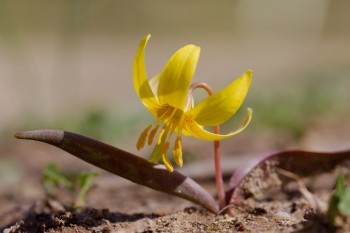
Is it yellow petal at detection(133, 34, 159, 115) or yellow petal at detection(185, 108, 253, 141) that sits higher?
yellow petal at detection(133, 34, 159, 115)

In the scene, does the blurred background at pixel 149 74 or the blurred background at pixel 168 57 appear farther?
the blurred background at pixel 168 57

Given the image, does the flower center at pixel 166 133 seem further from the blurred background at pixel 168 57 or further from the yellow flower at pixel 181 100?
the blurred background at pixel 168 57

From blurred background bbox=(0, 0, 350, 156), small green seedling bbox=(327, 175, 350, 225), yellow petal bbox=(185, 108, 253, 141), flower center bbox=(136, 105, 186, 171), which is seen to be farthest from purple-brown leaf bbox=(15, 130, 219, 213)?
blurred background bbox=(0, 0, 350, 156)

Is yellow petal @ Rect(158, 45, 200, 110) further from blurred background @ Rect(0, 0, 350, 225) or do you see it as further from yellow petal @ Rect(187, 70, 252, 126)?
blurred background @ Rect(0, 0, 350, 225)

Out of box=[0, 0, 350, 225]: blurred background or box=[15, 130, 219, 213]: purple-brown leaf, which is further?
box=[0, 0, 350, 225]: blurred background

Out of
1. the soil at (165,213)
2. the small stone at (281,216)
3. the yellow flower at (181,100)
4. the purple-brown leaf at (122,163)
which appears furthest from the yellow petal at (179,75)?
the small stone at (281,216)

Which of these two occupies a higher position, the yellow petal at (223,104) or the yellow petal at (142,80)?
the yellow petal at (142,80)

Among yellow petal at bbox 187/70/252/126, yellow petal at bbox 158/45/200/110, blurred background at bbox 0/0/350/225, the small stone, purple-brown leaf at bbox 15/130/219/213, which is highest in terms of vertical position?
blurred background at bbox 0/0/350/225

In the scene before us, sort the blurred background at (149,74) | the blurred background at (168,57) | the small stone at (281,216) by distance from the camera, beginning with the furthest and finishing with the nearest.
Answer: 1. the blurred background at (168,57)
2. the blurred background at (149,74)
3. the small stone at (281,216)

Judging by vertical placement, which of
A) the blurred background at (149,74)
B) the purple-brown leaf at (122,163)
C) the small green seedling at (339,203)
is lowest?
the small green seedling at (339,203)
